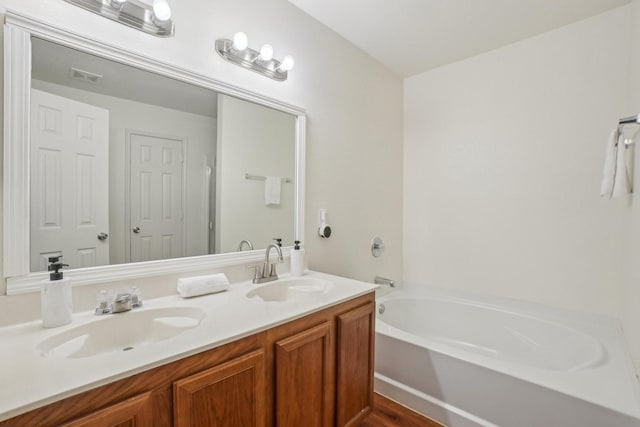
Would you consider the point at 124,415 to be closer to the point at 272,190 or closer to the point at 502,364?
the point at 272,190

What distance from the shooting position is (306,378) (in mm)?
1156

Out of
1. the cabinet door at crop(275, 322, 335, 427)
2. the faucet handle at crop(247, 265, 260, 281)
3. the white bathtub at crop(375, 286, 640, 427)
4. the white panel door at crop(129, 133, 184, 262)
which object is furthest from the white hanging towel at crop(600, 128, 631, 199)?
the white panel door at crop(129, 133, 184, 262)

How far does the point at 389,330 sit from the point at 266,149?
141cm

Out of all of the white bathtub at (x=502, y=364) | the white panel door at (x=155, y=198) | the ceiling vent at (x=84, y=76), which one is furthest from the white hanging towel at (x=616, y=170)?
the ceiling vent at (x=84, y=76)

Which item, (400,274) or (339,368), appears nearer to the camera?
(339,368)

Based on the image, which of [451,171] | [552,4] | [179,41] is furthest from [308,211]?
[552,4]

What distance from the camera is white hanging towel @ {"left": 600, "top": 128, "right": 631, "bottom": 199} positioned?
1.54m

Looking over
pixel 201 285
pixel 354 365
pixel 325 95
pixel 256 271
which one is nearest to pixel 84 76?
pixel 201 285

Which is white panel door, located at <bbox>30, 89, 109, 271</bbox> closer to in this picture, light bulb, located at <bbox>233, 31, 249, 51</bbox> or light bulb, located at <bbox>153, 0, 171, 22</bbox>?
light bulb, located at <bbox>153, 0, 171, 22</bbox>

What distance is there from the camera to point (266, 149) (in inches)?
70.7

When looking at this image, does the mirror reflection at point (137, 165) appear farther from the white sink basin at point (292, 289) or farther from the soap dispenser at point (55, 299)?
the white sink basin at point (292, 289)

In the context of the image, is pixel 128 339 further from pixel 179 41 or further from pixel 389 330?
pixel 389 330

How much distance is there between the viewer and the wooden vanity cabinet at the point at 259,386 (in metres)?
0.68

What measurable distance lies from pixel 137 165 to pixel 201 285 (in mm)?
582
